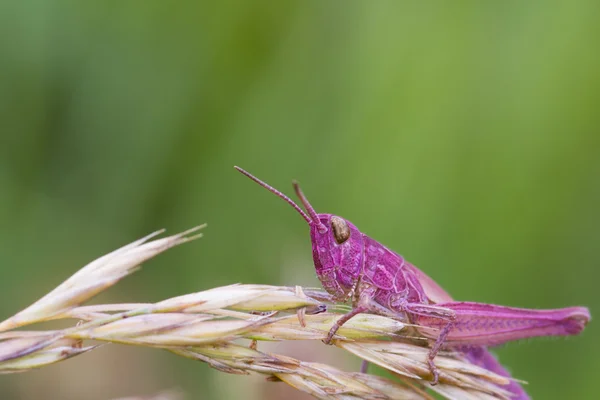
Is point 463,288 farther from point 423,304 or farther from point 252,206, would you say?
point 252,206

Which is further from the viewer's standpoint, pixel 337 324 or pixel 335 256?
pixel 335 256

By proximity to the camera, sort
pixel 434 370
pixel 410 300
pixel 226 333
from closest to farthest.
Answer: pixel 226 333
pixel 434 370
pixel 410 300

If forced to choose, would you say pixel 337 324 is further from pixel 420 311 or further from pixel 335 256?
pixel 420 311

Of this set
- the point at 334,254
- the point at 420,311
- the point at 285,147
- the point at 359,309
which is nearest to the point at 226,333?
the point at 359,309

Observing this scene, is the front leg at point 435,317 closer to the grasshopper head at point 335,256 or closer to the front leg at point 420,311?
the front leg at point 420,311

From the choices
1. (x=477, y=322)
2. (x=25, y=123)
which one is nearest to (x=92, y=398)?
(x=25, y=123)

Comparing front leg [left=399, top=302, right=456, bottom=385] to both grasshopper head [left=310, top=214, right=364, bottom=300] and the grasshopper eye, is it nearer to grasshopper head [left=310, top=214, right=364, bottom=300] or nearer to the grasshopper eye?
grasshopper head [left=310, top=214, right=364, bottom=300]
